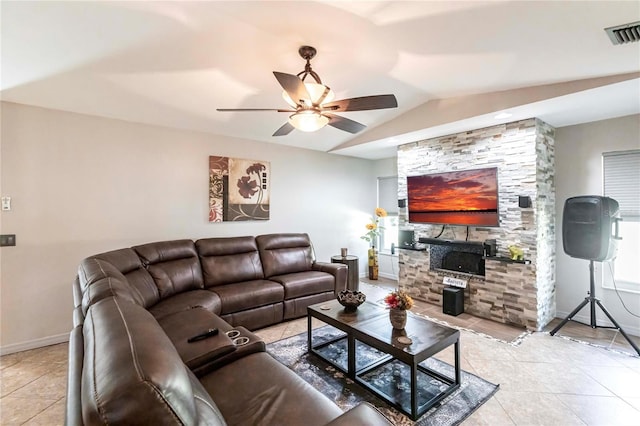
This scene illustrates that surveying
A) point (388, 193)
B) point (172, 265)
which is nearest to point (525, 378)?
point (172, 265)

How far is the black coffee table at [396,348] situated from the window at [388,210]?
337cm

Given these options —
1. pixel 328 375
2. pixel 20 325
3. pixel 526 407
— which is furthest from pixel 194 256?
pixel 526 407

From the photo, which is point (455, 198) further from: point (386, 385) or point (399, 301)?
point (386, 385)

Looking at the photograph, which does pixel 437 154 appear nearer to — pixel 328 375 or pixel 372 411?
pixel 328 375

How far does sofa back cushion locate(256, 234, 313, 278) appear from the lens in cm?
411

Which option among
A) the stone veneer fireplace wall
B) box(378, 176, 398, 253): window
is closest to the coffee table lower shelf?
the stone veneer fireplace wall

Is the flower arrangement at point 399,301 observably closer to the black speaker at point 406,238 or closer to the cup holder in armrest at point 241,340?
the cup holder in armrest at point 241,340

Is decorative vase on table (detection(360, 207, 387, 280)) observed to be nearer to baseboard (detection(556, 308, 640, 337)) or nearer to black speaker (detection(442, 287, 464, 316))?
black speaker (detection(442, 287, 464, 316))

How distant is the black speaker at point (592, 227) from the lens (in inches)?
119

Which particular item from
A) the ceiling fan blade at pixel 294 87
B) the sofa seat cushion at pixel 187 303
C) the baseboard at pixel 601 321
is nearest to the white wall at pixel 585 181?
the baseboard at pixel 601 321

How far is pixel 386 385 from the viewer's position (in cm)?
232

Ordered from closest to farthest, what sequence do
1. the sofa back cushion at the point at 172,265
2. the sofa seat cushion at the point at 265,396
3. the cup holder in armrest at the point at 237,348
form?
the sofa seat cushion at the point at 265,396, the cup holder in armrest at the point at 237,348, the sofa back cushion at the point at 172,265

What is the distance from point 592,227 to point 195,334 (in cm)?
405

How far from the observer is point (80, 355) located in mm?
1073
